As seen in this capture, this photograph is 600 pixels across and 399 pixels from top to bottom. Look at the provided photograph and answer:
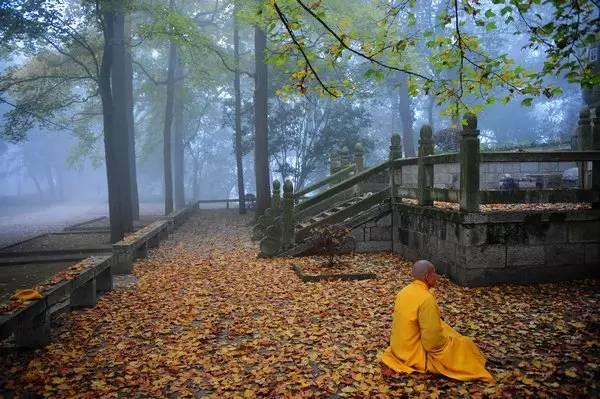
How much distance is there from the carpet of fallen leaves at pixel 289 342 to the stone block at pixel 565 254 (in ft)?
1.47

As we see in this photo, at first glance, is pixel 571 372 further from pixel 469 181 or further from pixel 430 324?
pixel 469 181

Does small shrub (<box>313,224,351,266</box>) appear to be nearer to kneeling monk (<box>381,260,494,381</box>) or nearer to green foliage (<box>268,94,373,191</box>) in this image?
kneeling monk (<box>381,260,494,381</box>)

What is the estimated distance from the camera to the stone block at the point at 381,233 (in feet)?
40.2

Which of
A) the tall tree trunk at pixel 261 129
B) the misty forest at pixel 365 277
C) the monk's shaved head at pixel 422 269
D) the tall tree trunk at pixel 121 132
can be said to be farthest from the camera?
the tall tree trunk at pixel 261 129

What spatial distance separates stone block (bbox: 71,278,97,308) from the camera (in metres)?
8.17

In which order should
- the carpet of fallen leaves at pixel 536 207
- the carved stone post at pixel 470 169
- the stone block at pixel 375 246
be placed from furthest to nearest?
the stone block at pixel 375 246 → the carpet of fallen leaves at pixel 536 207 → the carved stone post at pixel 470 169

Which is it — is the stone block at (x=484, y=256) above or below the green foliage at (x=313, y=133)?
below

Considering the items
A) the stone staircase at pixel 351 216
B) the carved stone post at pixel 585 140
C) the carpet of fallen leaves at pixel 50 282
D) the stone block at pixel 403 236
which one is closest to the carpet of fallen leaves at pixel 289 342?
the carpet of fallen leaves at pixel 50 282

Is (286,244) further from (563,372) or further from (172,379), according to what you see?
(563,372)

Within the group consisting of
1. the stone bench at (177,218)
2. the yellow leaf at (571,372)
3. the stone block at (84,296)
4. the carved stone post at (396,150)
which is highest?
the carved stone post at (396,150)

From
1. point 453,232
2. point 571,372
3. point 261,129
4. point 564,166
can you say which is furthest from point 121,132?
point 571,372

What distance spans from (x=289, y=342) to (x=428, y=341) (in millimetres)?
2150

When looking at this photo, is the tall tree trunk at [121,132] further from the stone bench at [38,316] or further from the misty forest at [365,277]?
the stone bench at [38,316]

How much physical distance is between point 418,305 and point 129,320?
16.5 feet
